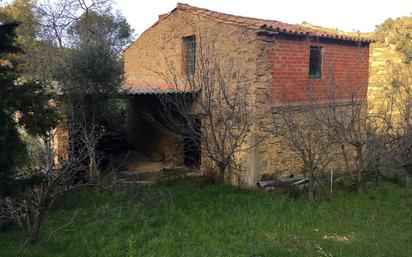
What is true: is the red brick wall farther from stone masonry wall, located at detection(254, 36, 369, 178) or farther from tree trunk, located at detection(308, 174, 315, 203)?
tree trunk, located at detection(308, 174, 315, 203)

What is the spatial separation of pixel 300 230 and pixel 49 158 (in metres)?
5.49

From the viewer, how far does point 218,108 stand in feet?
36.4

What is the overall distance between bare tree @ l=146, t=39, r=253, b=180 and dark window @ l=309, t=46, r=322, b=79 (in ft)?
8.13

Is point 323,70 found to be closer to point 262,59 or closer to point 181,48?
point 262,59

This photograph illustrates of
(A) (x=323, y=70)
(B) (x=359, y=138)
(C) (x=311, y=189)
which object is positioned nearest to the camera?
(C) (x=311, y=189)

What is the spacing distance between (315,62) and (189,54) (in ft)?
13.9

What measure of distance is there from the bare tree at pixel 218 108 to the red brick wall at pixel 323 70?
1.09m

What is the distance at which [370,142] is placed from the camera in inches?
400

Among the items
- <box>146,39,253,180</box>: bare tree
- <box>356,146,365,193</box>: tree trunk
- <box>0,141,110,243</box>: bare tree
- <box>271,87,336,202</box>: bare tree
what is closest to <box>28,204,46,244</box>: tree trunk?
<box>0,141,110,243</box>: bare tree

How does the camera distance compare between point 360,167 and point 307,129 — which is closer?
point 360,167

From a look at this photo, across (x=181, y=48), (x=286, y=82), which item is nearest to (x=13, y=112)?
(x=286, y=82)

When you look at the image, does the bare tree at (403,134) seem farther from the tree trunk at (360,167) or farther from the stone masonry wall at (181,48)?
the stone masonry wall at (181,48)

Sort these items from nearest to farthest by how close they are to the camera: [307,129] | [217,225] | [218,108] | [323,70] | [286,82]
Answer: [217,225], [218,108], [286,82], [307,129], [323,70]

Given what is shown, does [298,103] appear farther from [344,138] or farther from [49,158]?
[49,158]
